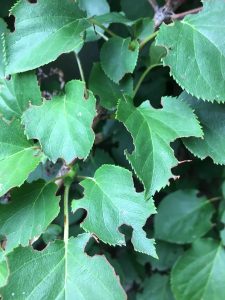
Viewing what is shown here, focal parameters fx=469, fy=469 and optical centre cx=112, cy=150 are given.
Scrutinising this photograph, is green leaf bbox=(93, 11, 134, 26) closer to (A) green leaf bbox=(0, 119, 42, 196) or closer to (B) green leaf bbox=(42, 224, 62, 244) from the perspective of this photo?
(A) green leaf bbox=(0, 119, 42, 196)

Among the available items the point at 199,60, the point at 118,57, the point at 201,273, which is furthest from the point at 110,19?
the point at 201,273

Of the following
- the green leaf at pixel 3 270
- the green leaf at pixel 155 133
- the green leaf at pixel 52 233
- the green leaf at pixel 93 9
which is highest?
the green leaf at pixel 93 9

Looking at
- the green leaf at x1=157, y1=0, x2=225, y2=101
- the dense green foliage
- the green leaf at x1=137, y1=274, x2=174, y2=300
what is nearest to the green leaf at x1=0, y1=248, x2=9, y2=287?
the dense green foliage

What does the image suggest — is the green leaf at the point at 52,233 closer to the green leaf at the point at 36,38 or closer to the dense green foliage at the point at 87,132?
the dense green foliage at the point at 87,132

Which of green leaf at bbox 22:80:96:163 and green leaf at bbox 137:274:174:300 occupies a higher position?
green leaf at bbox 22:80:96:163

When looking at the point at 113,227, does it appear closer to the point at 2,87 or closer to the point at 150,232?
the point at 2,87

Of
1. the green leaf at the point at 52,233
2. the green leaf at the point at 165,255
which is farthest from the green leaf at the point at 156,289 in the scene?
the green leaf at the point at 52,233
